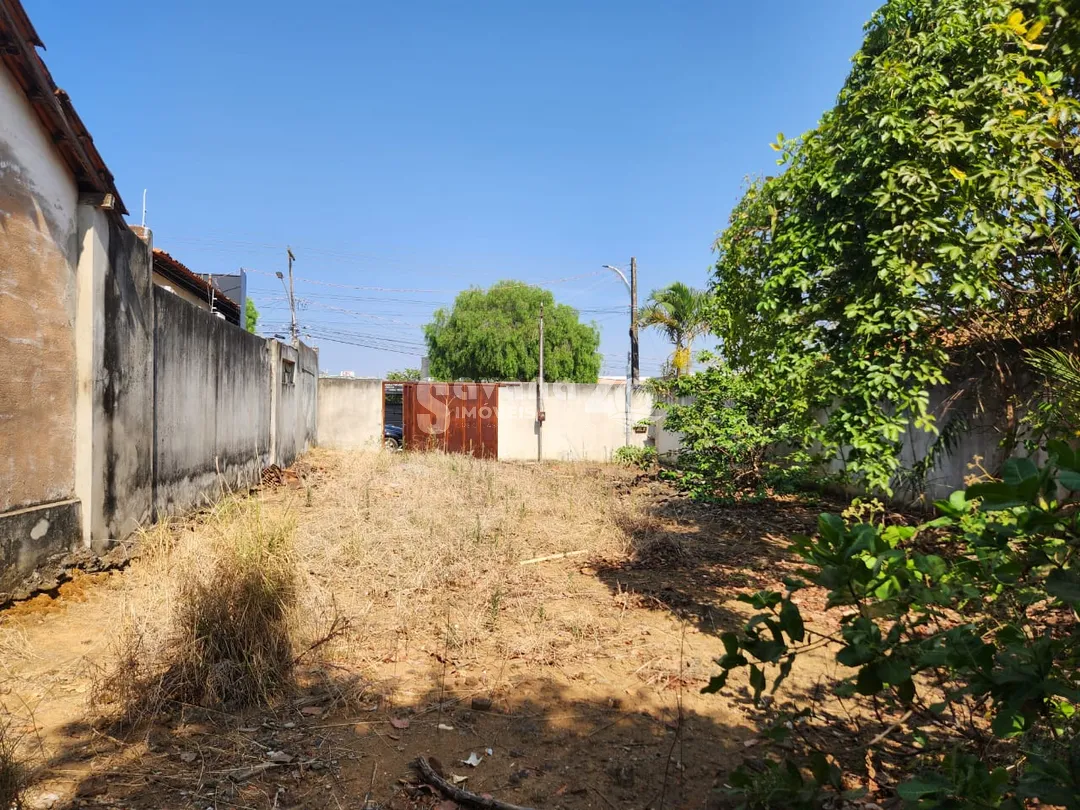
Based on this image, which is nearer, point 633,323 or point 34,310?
point 34,310

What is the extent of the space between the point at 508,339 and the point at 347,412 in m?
11.6

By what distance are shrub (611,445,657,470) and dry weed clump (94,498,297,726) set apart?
33.0ft

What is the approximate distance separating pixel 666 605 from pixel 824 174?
2.99 m

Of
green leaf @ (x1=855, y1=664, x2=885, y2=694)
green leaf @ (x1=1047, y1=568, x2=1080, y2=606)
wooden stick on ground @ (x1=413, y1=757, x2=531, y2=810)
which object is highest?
green leaf @ (x1=1047, y1=568, x2=1080, y2=606)

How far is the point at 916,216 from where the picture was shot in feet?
11.4

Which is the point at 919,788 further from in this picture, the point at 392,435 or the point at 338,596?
the point at 392,435

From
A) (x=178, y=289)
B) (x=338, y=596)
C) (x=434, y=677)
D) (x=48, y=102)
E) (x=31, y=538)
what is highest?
(x=178, y=289)

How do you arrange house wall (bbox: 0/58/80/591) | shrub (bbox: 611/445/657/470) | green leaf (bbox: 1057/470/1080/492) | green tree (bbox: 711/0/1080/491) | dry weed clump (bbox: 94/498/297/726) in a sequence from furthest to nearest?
shrub (bbox: 611/445/657/470)
house wall (bbox: 0/58/80/591)
green tree (bbox: 711/0/1080/491)
dry weed clump (bbox: 94/498/297/726)
green leaf (bbox: 1057/470/1080/492)

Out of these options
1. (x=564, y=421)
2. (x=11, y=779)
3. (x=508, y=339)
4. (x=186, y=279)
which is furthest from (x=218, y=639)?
(x=508, y=339)

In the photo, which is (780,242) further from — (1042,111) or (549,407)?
(549,407)

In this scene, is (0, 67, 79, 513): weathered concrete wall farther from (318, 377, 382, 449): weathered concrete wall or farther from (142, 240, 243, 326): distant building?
(318, 377, 382, 449): weathered concrete wall

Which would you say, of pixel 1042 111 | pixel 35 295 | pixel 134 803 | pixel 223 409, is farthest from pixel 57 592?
pixel 1042 111

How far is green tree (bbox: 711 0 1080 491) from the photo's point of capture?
3357 mm

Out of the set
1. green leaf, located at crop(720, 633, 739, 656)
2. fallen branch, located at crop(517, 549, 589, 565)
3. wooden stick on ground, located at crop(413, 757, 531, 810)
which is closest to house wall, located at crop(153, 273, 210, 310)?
fallen branch, located at crop(517, 549, 589, 565)
